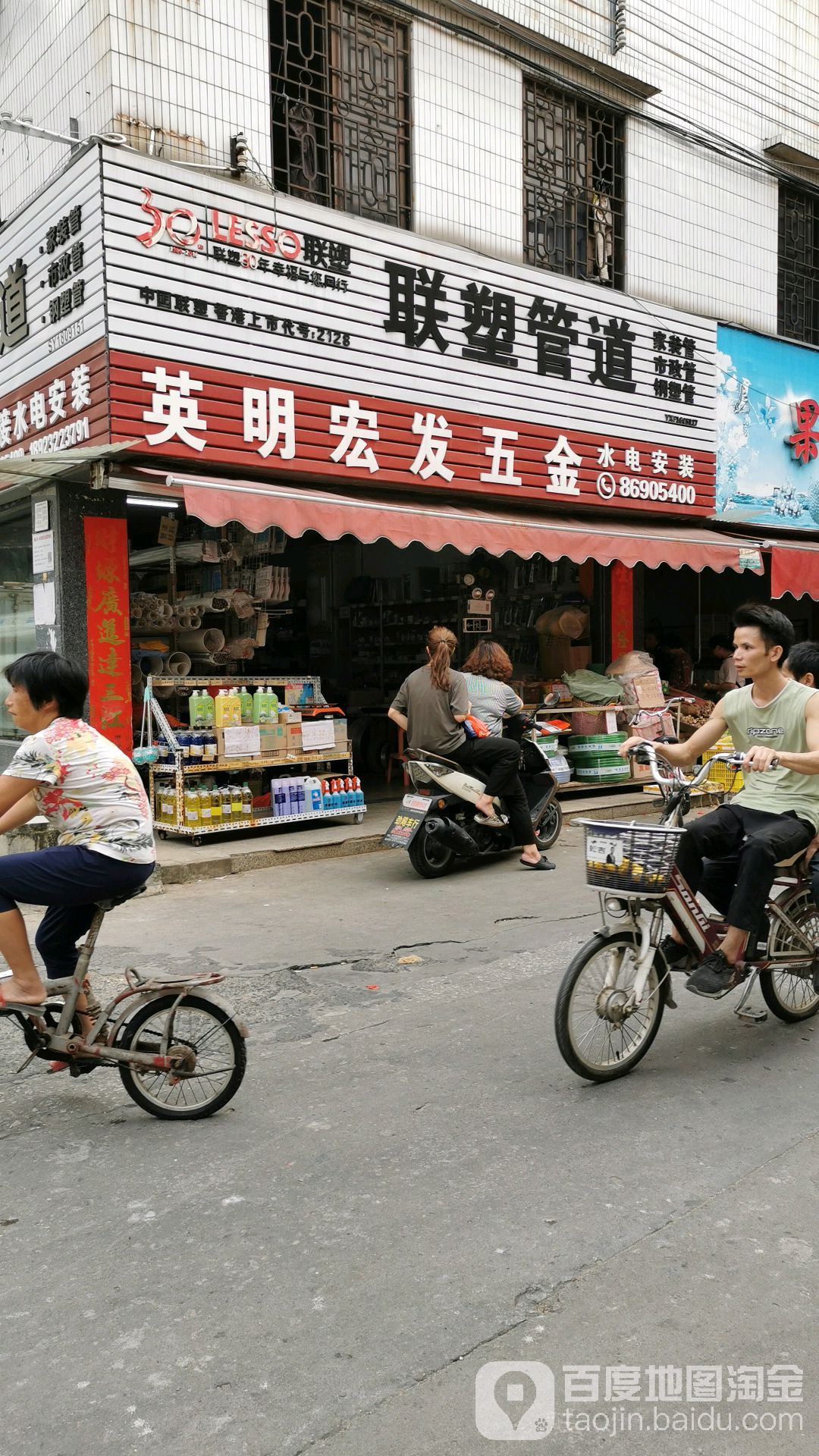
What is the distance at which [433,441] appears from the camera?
10.1m

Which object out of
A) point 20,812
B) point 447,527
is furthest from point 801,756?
point 447,527

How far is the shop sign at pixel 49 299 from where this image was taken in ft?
26.5

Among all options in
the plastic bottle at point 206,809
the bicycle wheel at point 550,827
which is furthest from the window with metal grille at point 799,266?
the plastic bottle at point 206,809

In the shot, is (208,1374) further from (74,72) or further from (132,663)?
(74,72)

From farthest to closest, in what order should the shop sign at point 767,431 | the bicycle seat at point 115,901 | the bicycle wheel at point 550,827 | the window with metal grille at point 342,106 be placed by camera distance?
the shop sign at point 767,431 → the bicycle wheel at point 550,827 → the window with metal grille at point 342,106 → the bicycle seat at point 115,901

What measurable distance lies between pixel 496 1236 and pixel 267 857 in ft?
18.9

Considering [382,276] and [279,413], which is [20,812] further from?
[382,276]

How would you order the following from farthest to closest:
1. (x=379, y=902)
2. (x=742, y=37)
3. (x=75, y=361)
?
(x=742, y=37)
(x=75, y=361)
(x=379, y=902)

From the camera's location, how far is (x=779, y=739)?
4.63 m

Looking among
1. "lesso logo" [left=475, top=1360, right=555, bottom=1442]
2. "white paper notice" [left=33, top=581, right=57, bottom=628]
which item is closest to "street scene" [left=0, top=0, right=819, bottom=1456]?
"lesso logo" [left=475, top=1360, right=555, bottom=1442]

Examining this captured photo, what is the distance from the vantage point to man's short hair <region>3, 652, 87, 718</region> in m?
3.89

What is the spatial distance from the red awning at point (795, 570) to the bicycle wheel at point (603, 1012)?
27.8ft

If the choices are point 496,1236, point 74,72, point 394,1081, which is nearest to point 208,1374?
point 496,1236

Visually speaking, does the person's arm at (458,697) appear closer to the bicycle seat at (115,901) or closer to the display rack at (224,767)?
the display rack at (224,767)
